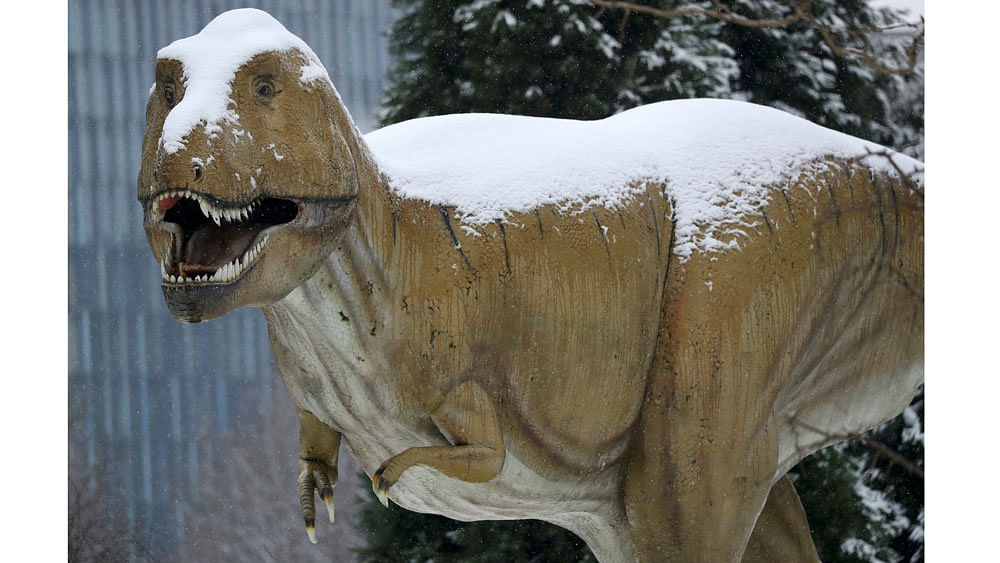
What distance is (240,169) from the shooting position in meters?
1.50

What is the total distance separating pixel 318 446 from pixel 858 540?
2.21 meters

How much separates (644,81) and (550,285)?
6.52 feet

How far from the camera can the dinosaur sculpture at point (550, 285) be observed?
61.5 inches

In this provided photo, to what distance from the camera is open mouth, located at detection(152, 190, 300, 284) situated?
150cm

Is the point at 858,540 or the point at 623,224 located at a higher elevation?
the point at 623,224

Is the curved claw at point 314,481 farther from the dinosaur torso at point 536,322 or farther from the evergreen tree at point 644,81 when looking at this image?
the evergreen tree at point 644,81

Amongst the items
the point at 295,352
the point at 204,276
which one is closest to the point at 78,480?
the point at 295,352

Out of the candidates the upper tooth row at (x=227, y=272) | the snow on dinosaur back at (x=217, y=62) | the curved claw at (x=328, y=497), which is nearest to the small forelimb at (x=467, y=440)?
the curved claw at (x=328, y=497)

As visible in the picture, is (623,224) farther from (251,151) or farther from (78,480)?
(78,480)

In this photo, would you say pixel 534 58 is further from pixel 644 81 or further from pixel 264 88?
pixel 264 88

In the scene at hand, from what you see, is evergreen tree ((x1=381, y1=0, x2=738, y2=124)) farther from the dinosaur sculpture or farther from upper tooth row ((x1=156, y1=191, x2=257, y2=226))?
upper tooth row ((x1=156, y1=191, x2=257, y2=226))

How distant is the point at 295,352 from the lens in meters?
1.80

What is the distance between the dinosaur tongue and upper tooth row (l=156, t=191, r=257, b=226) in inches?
1.4

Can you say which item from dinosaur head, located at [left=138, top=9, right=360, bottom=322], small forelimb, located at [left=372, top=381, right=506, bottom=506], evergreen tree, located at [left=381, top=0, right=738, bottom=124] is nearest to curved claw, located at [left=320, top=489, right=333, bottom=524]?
small forelimb, located at [left=372, top=381, right=506, bottom=506]
